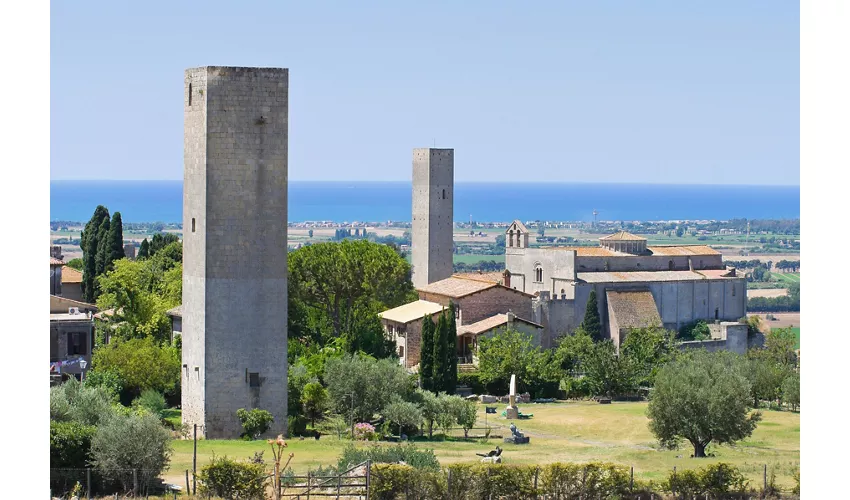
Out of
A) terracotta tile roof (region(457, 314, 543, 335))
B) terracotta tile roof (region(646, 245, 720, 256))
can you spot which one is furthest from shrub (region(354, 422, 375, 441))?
terracotta tile roof (region(646, 245, 720, 256))

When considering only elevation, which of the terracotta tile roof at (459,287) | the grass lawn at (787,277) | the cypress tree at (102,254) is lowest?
the grass lawn at (787,277)

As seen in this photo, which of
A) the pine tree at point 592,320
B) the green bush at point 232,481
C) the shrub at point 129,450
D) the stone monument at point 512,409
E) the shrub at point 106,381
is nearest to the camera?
the green bush at point 232,481

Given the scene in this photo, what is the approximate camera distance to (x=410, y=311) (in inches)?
1688

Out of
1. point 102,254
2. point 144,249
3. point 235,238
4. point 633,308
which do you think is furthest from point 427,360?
point 633,308

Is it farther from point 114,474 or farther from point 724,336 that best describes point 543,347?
point 114,474

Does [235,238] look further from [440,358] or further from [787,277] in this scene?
[787,277]

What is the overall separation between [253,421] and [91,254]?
2315cm

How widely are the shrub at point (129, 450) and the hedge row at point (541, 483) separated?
2.89 m

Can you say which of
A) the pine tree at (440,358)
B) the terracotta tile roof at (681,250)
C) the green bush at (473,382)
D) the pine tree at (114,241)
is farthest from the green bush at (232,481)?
the terracotta tile roof at (681,250)

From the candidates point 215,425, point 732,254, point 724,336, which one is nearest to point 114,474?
point 215,425

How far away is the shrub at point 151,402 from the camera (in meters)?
25.8

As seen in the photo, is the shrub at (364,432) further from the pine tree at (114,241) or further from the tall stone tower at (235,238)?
the pine tree at (114,241)

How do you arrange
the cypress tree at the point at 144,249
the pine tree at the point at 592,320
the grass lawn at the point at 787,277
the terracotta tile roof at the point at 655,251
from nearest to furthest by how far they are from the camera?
the cypress tree at the point at 144,249 < the pine tree at the point at 592,320 < the terracotta tile roof at the point at 655,251 < the grass lawn at the point at 787,277

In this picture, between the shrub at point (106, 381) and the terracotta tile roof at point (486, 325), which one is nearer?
the shrub at point (106, 381)
